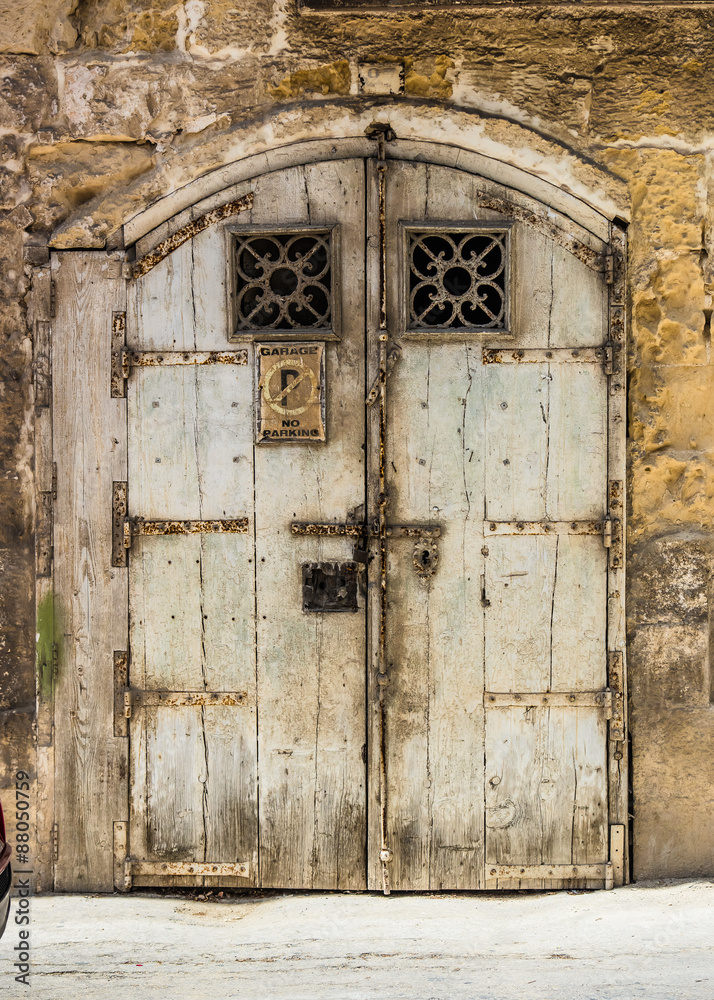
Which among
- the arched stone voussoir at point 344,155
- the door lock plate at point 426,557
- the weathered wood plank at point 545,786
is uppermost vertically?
the arched stone voussoir at point 344,155

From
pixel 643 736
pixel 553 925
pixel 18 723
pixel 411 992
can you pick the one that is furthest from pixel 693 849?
pixel 18 723

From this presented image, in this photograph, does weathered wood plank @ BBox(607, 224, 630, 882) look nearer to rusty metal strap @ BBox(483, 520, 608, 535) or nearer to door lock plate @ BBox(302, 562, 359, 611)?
rusty metal strap @ BBox(483, 520, 608, 535)

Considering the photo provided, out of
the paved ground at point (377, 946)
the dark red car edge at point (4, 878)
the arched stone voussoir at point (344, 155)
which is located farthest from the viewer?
the arched stone voussoir at point (344, 155)

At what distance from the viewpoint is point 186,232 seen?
9.43 ft

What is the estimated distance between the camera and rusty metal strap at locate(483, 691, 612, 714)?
2.88 metres

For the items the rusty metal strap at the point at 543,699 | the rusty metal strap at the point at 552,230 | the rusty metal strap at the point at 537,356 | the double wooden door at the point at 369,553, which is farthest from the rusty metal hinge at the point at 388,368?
the rusty metal strap at the point at 543,699

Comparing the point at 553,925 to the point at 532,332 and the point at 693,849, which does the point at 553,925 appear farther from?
the point at 532,332

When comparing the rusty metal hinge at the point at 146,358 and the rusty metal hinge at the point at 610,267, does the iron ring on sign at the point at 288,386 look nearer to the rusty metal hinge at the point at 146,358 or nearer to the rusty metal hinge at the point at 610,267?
the rusty metal hinge at the point at 146,358

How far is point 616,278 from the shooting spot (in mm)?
2848

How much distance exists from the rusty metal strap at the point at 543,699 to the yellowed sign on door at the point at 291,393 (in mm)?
1141

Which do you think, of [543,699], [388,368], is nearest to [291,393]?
[388,368]

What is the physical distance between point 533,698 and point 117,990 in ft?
5.36

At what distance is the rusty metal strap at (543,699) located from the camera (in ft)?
9.44

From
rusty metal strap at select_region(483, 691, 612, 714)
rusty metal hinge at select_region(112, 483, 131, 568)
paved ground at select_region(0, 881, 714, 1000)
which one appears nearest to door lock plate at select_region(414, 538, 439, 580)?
rusty metal strap at select_region(483, 691, 612, 714)
